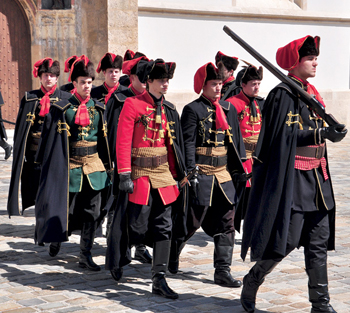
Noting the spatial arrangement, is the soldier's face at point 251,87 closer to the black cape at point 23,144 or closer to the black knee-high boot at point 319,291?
the black cape at point 23,144

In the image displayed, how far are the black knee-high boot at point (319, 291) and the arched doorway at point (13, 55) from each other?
43.5ft

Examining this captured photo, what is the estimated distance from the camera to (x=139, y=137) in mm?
5418

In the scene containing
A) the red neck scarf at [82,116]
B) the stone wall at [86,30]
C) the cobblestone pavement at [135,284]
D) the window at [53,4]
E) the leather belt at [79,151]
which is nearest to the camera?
the cobblestone pavement at [135,284]

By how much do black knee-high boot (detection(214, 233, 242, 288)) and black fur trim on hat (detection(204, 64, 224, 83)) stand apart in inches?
51.5

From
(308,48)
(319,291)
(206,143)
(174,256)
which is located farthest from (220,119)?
(319,291)

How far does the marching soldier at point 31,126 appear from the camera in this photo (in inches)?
283

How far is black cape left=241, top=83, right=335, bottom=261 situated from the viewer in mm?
4570

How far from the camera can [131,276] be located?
19.1ft

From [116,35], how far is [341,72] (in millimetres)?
7029

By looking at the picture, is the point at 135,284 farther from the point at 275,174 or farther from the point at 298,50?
the point at 298,50

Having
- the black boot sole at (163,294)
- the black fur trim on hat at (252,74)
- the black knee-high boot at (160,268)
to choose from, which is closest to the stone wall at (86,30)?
the black fur trim on hat at (252,74)

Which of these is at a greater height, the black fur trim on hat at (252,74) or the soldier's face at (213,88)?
the black fur trim on hat at (252,74)

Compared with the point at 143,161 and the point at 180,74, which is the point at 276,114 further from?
the point at 180,74

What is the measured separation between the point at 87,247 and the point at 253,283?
188 cm
